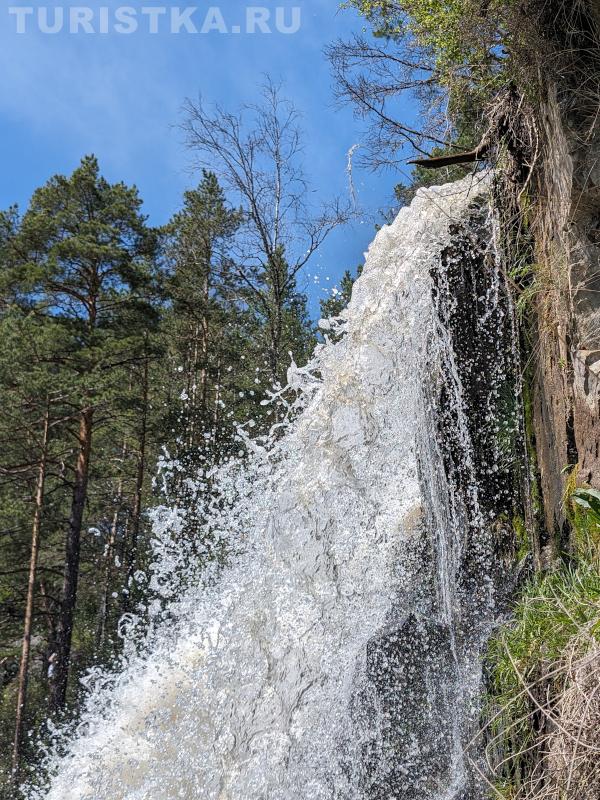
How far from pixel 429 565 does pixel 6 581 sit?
12.8 meters

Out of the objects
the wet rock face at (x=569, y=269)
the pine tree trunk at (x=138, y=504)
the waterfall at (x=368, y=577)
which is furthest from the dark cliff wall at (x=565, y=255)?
the pine tree trunk at (x=138, y=504)

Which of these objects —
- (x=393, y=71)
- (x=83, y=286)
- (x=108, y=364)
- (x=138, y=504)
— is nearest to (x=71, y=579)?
(x=138, y=504)

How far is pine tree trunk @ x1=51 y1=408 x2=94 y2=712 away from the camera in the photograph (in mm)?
12875

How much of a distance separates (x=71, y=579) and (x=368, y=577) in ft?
36.2

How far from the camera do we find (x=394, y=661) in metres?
4.13

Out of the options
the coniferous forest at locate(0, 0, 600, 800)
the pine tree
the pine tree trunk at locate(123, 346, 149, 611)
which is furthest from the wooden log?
the pine tree trunk at locate(123, 346, 149, 611)

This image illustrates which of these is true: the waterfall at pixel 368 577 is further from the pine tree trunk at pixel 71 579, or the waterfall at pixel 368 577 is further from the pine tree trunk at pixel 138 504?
the pine tree trunk at pixel 138 504

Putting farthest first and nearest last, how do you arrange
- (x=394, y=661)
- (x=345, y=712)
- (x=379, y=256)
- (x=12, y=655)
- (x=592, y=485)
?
(x=12, y=655), (x=379, y=256), (x=394, y=661), (x=345, y=712), (x=592, y=485)

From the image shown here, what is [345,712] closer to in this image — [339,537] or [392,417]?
[339,537]

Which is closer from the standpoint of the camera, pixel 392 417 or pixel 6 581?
pixel 392 417

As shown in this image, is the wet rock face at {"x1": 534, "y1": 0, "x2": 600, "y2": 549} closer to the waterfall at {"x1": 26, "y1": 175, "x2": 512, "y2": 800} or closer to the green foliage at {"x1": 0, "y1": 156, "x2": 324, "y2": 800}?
the waterfall at {"x1": 26, "y1": 175, "x2": 512, "y2": 800}

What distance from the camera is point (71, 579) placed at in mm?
13625

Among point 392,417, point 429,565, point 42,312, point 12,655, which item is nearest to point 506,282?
point 392,417

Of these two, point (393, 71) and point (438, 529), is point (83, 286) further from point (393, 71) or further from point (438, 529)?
point (438, 529)
